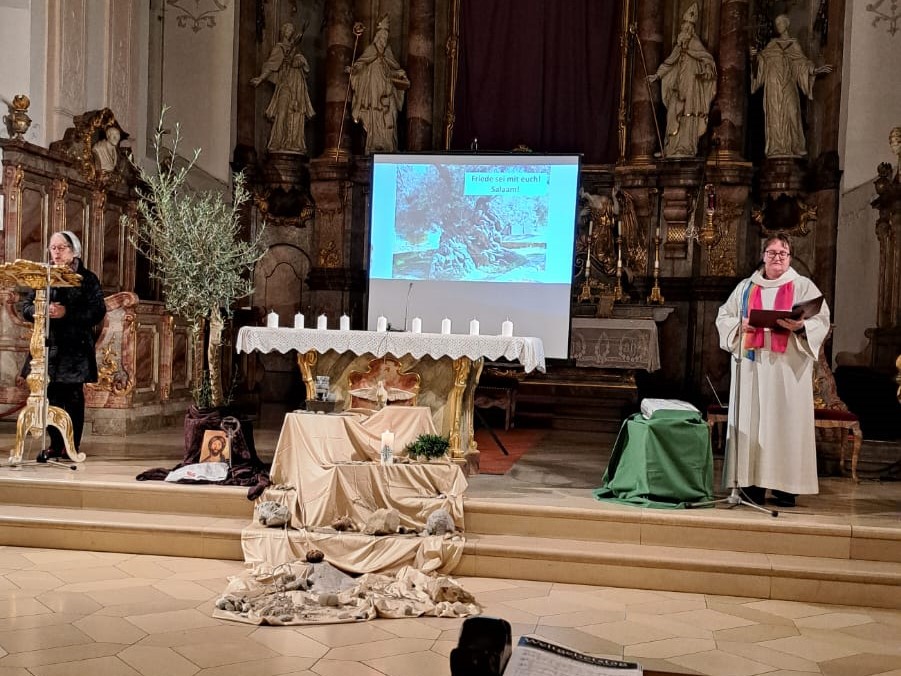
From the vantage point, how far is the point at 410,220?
9.05 meters

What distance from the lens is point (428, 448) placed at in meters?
5.70

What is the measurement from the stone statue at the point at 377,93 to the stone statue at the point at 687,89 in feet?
10.8

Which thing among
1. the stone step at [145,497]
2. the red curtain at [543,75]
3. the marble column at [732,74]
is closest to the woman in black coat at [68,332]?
the stone step at [145,497]

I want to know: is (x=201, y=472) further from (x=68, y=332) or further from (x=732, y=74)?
(x=732, y=74)

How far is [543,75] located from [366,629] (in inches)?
353

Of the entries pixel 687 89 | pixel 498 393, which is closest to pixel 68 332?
pixel 498 393

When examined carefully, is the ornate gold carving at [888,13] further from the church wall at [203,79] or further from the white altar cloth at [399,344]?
the church wall at [203,79]

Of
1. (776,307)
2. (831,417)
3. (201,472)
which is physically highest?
(776,307)

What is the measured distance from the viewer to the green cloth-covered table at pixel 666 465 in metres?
5.76

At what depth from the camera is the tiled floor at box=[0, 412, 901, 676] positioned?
3.74 m

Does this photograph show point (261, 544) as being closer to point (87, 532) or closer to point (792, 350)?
point (87, 532)

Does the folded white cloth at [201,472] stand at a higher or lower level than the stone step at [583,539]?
higher

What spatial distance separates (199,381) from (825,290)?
7342 mm

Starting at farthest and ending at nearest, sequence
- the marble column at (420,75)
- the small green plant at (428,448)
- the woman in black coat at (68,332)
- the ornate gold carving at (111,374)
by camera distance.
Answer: the marble column at (420,75) < the ornate gold carving at (111,374) < the woman in black coat at (68,332) < the small green plant at (428,448)
